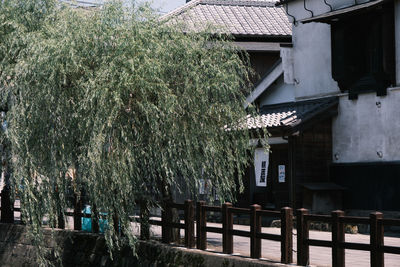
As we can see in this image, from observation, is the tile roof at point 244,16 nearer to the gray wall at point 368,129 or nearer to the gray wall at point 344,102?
the gray wall at point 344,102

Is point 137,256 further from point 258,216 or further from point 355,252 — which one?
point 355,252

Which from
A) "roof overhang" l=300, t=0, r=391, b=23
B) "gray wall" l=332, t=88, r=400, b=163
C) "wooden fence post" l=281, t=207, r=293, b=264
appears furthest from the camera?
"gray wall" l=332, t=88, r=400, b=163

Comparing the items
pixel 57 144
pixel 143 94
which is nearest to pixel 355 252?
pixel 143 94

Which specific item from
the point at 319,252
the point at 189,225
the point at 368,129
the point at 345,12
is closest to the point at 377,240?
the point at 319,252

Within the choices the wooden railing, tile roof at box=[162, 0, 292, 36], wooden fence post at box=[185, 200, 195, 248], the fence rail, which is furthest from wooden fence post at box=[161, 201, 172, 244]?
tile roof at box=[162, 0, 292, 36]

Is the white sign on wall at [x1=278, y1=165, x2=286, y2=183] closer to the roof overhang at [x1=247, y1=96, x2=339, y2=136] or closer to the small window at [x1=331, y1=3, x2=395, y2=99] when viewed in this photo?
the roof overhang at [x1=247, y1=96, x2=339, y2=136]

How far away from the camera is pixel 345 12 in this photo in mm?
20938

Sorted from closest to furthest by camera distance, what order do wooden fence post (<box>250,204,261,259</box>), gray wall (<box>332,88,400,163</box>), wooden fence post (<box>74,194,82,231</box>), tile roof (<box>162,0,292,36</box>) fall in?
wooden fence post (<box>250,204,261,259</box>) → wooden fence post (<box>74,194,82,231</box>) → gray wall (<box>332,88,400,163</box>) → tile roof (<box>162,0,292,36</box>)

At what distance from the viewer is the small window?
67.9 ft

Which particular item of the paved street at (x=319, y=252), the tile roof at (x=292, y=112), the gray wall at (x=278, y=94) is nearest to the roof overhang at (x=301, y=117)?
the tile roof at (x=292, y=112)

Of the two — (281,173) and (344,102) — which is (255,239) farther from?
(281,173)

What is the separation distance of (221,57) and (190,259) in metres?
4.63

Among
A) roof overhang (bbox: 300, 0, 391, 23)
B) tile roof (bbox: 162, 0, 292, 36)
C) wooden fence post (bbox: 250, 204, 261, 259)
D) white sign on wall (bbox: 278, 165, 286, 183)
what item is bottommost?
wooden fence post (bbox: 250, 204, 261, 259)

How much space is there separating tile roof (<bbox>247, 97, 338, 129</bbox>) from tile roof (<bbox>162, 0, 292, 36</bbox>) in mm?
5318
